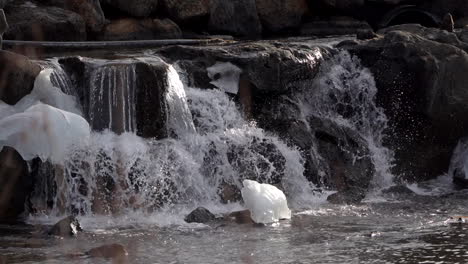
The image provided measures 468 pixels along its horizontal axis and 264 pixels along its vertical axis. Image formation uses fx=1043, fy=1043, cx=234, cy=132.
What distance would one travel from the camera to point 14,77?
11.8 metres

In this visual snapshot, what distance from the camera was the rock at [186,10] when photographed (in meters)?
20.3

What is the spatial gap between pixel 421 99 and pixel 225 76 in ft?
9.64

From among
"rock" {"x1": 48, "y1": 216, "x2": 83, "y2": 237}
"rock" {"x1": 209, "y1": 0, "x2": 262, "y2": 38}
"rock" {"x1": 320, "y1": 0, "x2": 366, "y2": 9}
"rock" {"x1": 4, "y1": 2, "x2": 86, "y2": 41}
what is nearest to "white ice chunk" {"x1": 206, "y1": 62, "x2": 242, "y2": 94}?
"rock" {"x1": 48, "y1": 216, "x2": 83, "y2": 237}

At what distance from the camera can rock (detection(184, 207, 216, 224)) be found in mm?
10891

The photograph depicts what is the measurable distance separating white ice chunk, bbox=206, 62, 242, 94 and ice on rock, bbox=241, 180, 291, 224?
226 centimetres

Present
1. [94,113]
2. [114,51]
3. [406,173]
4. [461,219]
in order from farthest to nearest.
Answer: [114,51]
[406,173]
[94,113]
[461,219]

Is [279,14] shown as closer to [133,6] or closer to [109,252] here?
[133,6]

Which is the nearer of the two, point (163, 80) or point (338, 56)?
point (163, 80)

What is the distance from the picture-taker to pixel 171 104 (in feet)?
41.1

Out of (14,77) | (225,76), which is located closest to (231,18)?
(225,76)

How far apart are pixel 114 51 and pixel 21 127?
5.14 metres

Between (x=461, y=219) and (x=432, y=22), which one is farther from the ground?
(x=432, y=22)

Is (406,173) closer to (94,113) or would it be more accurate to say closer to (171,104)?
(171,104)

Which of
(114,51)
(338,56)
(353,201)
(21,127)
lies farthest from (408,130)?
(21,127)
